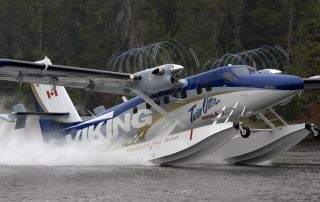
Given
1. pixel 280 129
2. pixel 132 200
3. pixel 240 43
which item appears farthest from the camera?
pixel 240 43

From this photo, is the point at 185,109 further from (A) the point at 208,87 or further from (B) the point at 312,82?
(B) the point at 312,82

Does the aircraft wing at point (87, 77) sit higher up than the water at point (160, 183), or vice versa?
the aircraft wing at point (87, 77)

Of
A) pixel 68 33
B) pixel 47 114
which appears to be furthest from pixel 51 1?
pixel 47 114

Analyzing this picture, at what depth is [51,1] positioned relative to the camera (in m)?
78.0

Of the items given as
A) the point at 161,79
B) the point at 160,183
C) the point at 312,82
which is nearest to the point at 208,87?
the point at 161,79

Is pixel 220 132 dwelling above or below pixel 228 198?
above

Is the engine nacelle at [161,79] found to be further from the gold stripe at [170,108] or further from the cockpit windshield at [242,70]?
the cockpit windshield at [242,70]

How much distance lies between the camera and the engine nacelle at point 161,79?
85.3 ft

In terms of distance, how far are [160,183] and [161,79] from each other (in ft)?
19.5

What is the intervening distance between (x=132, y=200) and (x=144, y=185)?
9.26ft

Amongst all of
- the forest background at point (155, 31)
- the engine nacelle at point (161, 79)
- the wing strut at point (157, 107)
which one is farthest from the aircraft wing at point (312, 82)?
the forest background at point (155, 31)

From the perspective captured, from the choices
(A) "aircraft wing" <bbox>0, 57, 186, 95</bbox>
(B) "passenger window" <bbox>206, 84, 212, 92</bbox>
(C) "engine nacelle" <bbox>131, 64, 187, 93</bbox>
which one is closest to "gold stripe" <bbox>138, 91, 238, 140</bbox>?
(B) "passenger window" <bbox>206, 84, 212, 92</bbox>

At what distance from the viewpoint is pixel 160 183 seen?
21.0 metres

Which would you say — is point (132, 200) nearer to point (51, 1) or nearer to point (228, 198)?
point (228, 198)
